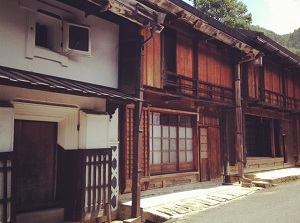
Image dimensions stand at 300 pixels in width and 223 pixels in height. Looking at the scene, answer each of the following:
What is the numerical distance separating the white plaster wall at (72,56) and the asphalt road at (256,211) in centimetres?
448

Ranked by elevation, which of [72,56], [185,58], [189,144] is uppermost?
[185,58]

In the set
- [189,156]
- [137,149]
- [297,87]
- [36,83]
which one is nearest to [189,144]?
[189,156]

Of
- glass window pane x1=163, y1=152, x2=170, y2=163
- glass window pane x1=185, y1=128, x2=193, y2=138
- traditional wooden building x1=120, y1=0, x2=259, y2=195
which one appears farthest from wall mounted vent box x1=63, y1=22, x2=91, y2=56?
glass window pane x1=185, y1=128, x2=193, y2=138

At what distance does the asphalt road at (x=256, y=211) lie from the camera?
793 cm

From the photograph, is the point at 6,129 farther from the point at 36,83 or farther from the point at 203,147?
the point at 203,147

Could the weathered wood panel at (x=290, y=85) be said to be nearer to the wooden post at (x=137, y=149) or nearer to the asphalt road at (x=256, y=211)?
the asphalt road at (x=256, y=211)

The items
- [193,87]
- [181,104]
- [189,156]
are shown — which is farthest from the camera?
[189,156]

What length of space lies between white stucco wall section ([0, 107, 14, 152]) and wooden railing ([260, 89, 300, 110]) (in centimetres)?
1438

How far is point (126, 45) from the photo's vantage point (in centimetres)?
912

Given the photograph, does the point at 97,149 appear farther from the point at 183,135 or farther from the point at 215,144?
the point at 215,144

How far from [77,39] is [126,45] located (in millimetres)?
1710

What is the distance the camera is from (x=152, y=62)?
35.0 feet

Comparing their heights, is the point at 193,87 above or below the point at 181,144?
above

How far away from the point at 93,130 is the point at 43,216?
236 centimetres
